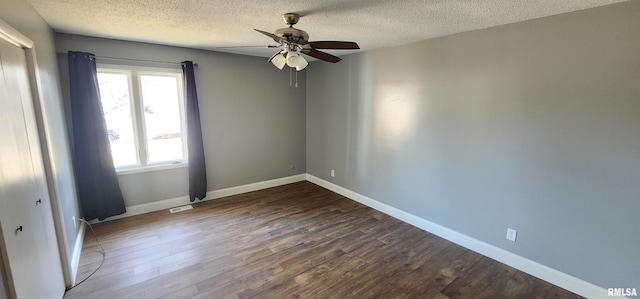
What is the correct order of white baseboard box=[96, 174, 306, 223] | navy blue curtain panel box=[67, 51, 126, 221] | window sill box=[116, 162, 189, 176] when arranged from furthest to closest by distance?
1. white baseboard box=[96, 174, 306, 223]
2. window sill box=[116, 162, 189, 176]
3. navy blue curtain panel box=[67, 51, 126, 221]

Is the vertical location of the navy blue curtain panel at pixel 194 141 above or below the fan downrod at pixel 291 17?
below

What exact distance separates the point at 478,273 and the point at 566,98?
5.84ft

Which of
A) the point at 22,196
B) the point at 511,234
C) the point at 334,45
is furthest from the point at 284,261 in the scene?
the point at 511,234

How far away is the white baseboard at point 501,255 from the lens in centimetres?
231

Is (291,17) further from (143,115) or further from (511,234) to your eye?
(511,234)

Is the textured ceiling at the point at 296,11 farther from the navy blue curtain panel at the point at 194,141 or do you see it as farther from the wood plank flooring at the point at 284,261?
the wood plank flooring at the point at 284,261

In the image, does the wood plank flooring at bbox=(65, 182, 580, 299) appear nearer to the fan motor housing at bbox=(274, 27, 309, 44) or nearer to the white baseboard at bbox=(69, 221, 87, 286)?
the white baseboard at bbox=(69, 221, 87, 286)

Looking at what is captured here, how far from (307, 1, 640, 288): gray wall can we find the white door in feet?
11.7

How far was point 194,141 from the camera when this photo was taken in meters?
4.03

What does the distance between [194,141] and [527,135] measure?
417cm

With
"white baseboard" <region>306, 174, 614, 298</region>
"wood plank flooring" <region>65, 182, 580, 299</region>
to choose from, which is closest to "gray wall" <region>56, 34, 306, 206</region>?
"wood plank flooring" <region>65, 182, 580, 299</region>

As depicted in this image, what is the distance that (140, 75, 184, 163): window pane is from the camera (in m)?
3.79

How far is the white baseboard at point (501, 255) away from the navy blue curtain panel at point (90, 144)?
361cm

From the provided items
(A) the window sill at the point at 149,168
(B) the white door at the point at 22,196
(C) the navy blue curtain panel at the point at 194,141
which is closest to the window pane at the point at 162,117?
(A) the window sill at the point at 149,168
